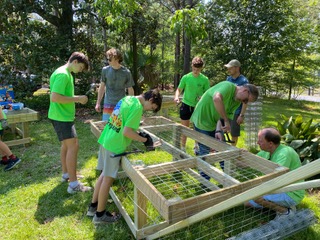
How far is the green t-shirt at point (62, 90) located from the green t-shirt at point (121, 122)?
0.78m

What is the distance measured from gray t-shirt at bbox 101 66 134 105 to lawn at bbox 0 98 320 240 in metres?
1.08

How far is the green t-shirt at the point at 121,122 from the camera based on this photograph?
2.14 meters

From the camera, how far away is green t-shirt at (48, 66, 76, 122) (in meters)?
2.83

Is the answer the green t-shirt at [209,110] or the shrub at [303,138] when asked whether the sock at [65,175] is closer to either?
the green t-shirt at [209,110]

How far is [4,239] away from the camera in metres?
2.44

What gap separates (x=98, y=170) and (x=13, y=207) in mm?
1142

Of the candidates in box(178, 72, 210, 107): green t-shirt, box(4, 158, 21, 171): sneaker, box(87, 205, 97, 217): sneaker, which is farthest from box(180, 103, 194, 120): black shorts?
box(4, 158, 21, 171): sneaker

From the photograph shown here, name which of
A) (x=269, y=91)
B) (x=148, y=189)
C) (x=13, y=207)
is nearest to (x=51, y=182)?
(x=13, y=207)

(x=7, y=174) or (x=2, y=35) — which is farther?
(x=2, y=35)

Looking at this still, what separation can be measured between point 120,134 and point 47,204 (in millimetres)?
1401

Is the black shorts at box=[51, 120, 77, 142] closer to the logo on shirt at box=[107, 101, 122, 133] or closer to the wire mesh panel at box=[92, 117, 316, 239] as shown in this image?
the wire mesh panel at box=[92, 117, 316, 239]

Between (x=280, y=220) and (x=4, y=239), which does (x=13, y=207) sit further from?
(x=280, y=220)

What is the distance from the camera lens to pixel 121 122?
7.39ft

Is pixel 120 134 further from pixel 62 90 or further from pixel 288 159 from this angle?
pixel 288 159
